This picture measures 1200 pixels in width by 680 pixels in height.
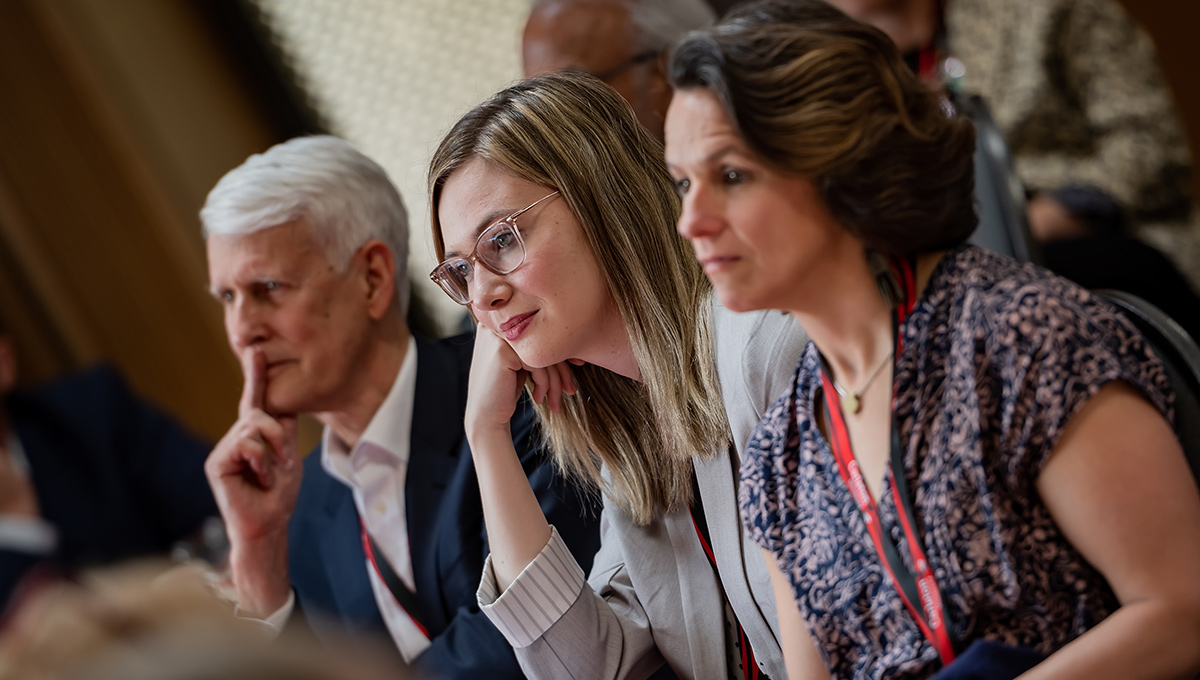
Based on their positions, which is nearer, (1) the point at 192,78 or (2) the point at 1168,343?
(2) the point at 1168,343

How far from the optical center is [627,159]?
1464mm

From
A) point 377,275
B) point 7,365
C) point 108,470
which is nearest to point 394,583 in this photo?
point 377,275

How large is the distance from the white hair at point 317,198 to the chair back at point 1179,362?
1221mm

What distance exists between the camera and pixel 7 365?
3.55 metres

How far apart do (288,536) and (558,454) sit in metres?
0.70

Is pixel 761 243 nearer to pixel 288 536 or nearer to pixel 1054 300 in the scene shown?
pixel 1054 300

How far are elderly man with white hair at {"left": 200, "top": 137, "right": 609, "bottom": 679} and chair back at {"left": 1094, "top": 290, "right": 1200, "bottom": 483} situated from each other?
3.38 feet

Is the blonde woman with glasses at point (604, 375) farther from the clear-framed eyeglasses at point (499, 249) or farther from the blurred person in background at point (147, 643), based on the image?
the blurred person in background at point (147, 643)

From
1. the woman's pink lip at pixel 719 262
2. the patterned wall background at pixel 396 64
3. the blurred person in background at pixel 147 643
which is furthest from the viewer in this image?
the patterned wall background at pixel 396 64

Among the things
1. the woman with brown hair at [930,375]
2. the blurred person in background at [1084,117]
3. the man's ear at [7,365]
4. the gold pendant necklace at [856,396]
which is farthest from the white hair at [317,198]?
the man's ear at [7,365]

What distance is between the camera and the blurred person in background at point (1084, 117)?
261 centimetres

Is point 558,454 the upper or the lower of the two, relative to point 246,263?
lower

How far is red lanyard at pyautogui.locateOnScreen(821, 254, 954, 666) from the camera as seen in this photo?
3.51ft

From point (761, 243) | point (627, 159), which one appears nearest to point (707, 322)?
point (627, 159)
